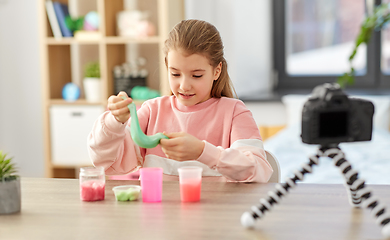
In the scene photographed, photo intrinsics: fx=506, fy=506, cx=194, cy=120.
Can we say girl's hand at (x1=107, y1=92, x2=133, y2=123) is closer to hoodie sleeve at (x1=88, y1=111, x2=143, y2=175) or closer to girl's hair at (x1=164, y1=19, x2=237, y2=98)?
hoodie sleeve at (x1=88, y1=111, x2=143, y2=175)

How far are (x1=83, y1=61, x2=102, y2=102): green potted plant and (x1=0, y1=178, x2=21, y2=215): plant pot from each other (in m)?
2.46

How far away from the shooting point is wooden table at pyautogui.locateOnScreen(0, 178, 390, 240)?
0.78m

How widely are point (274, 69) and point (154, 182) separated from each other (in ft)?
10.2

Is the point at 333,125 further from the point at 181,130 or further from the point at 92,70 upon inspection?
the point at 92,70

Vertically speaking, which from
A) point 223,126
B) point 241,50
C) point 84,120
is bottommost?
point 84,120

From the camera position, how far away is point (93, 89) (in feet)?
11.0

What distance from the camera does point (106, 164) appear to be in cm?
132

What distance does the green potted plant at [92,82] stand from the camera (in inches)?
132

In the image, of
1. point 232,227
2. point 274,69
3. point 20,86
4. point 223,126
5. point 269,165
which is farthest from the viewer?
point 274,69

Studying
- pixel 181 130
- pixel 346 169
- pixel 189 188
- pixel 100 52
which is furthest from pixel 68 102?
pixel 346 169

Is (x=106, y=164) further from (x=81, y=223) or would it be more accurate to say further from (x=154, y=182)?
(x=81, y=223)

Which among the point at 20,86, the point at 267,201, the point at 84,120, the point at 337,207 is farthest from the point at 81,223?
the point at 20,86

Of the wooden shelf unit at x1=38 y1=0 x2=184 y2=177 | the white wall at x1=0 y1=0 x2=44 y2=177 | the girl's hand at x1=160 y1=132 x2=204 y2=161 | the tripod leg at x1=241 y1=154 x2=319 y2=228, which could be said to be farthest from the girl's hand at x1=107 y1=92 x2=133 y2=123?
the white wall at x1=0 y1=0 x2=44 y2=177

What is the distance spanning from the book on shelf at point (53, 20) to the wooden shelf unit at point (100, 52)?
0.10 ft
